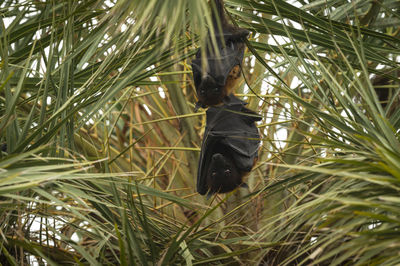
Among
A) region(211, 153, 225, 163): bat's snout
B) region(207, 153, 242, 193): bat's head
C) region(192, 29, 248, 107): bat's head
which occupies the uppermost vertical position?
region(192, 29, 248, 107): bat's head

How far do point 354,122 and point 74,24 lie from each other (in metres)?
0.44

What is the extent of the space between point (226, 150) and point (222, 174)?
0.10 ft

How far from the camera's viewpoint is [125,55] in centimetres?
97

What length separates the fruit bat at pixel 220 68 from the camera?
0.76 meters

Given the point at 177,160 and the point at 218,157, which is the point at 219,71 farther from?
the point at 177,160

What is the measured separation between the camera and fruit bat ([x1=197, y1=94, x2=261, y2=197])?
82 centimetres

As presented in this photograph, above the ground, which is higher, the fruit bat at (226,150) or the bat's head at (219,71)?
the bat's head at (219,71)

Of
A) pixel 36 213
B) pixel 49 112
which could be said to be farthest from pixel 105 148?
pixel 36 213

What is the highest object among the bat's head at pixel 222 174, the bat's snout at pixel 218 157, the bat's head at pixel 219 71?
the bat's head at pixel 219 71

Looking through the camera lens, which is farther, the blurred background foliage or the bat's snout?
the bat's snout

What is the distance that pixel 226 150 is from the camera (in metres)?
0.83

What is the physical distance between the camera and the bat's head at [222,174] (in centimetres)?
82

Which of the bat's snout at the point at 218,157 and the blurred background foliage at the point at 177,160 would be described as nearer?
the blurred background foliage at the point at 177,160

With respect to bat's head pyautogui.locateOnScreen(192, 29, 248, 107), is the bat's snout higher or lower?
lower
